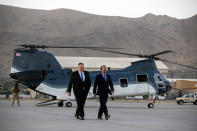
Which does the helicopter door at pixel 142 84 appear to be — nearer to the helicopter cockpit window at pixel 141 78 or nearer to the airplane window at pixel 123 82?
the helicopter cockpit window at pixel 141 78

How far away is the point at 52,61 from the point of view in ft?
89.1

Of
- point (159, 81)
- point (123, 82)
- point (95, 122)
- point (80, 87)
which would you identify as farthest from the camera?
point (159, 81)

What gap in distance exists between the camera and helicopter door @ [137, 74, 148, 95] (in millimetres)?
26719

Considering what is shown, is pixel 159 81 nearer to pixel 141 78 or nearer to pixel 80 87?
pixel 141 78

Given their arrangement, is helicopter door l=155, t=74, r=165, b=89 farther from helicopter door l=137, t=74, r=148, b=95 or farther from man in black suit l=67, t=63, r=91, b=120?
man in black suit l=67, t=63, r=91, b=120

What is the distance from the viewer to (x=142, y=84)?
87.8ft

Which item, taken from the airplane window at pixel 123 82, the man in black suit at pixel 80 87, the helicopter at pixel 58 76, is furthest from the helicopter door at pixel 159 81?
the man in black suit at pixel 80 87

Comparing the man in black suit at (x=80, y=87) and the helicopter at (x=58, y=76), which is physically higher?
the helicopter at (x=58, y=76)

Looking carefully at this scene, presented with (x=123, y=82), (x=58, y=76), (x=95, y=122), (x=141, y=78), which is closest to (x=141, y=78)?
(x=141, y=78)

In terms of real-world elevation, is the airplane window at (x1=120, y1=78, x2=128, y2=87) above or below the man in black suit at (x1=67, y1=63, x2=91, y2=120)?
above

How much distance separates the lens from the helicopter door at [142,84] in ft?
87.7

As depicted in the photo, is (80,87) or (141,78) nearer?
(80,87)

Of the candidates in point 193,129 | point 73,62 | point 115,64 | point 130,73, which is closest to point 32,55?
point 130,73

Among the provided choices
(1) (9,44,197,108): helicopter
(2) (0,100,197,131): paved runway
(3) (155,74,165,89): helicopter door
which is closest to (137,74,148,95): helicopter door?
(1) (9,44,197,108): helicopter
